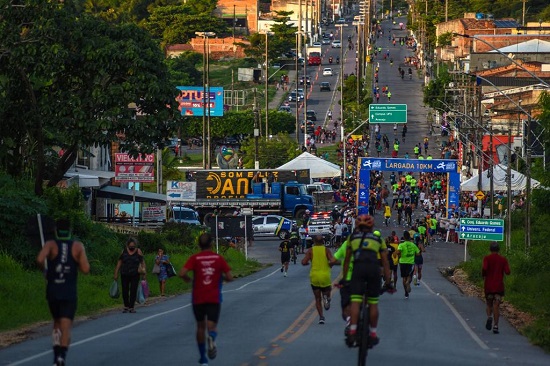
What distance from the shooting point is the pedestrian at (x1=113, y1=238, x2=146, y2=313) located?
27.3 m

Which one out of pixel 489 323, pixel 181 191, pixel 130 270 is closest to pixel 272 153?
pixel 181 191

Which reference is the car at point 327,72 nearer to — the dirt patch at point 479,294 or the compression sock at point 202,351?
the dirt patch at point 479,294

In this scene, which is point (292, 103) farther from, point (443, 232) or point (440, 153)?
point (443, 232)

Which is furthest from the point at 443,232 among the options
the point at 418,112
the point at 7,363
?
the point at 418,112

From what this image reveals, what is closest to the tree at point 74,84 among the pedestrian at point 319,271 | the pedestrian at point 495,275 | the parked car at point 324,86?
the pedestrian at point 319,271

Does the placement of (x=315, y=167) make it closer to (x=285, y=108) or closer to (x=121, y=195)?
(x=121, y=195)

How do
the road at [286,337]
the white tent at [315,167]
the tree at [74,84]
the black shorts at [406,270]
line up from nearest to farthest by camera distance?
the road at [286,337] < the black shorts at [406,270] < the tree at [74,84] < the white tent at [315,167]

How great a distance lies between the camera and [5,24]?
40344 millimetres

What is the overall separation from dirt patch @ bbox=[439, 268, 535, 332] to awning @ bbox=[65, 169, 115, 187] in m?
16.8

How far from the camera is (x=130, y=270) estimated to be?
90.2ft

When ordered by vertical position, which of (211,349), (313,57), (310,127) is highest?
(313,57)

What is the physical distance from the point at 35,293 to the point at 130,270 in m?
2.57

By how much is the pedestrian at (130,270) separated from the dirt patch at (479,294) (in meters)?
7.54

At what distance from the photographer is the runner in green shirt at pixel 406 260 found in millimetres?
32531
